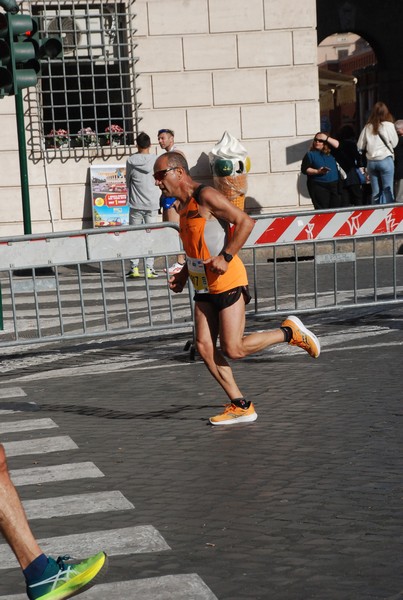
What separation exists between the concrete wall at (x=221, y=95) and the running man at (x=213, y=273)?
11.6 m

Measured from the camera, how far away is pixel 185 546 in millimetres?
5395

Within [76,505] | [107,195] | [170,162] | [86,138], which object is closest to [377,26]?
[86,138]

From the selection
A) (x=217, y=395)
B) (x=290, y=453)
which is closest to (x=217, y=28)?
(x=217, y=395)

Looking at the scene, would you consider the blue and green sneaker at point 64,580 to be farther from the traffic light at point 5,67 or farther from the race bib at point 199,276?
the traffic light at point 5,67

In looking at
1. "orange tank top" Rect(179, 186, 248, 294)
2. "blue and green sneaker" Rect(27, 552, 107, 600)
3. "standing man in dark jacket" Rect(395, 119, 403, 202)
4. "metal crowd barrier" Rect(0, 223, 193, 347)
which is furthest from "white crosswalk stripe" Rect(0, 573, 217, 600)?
"standing man in dark jacket" Rect(395, 119, 403, 202)

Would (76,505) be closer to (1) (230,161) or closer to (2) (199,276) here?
(2) (199,276)

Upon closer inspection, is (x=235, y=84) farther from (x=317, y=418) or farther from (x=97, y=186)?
(x=317, y=418)

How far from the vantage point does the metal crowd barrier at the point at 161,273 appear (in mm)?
10820

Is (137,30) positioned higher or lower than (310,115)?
higher

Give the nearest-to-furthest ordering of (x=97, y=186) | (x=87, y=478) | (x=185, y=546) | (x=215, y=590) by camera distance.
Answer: (x=215, y=590) → (x=185, y=546) → (x=87, y=478) → (x=97, y=186)

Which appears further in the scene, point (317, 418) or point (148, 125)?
point (148, 125)

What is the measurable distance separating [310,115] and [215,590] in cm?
1599

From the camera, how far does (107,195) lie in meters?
19.3

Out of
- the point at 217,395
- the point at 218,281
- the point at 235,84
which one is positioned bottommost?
the point at 217,395
